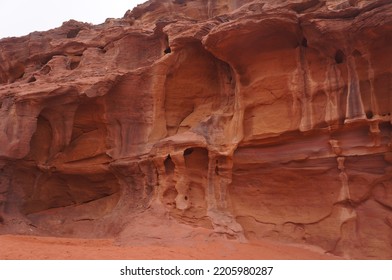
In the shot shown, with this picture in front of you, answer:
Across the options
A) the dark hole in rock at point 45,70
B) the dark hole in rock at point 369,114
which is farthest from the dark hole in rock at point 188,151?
the dark hole in rock at point 45,70

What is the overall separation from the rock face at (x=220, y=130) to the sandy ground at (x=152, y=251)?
778 mm

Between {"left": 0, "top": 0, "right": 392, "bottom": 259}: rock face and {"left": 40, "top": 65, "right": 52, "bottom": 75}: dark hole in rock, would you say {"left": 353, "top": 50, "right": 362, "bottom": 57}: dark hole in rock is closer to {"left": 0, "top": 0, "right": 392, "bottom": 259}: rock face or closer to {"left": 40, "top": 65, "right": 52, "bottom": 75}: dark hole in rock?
{"left": 0, "top": 0, "right": 392, "bottom": 259}: rock face

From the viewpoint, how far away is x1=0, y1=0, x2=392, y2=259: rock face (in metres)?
9.64

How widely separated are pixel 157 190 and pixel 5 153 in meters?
4.87

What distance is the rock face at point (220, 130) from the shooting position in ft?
31.6

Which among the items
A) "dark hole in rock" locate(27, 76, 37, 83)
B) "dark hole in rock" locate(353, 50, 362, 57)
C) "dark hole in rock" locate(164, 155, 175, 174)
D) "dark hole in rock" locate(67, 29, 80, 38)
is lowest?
"dark hole in rock" locate(164, 155, 175, 174)

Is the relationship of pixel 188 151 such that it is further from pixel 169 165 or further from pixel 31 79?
pixel 31 79

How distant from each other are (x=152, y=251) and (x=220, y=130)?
14.4 ft

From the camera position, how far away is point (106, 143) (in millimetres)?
12867

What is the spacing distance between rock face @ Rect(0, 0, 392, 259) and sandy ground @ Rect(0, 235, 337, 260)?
778 mm

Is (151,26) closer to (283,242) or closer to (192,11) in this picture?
(192,11)

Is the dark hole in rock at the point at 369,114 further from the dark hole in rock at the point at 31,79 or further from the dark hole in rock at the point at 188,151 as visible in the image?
the dark hole in rock at the point at 31,79

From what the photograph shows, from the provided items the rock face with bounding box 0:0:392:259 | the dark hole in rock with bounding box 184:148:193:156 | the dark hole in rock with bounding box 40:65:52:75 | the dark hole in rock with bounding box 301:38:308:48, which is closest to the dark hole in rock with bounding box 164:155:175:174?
the rock face with bounding box 0:0:392:259

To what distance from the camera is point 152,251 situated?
26.3 feet
